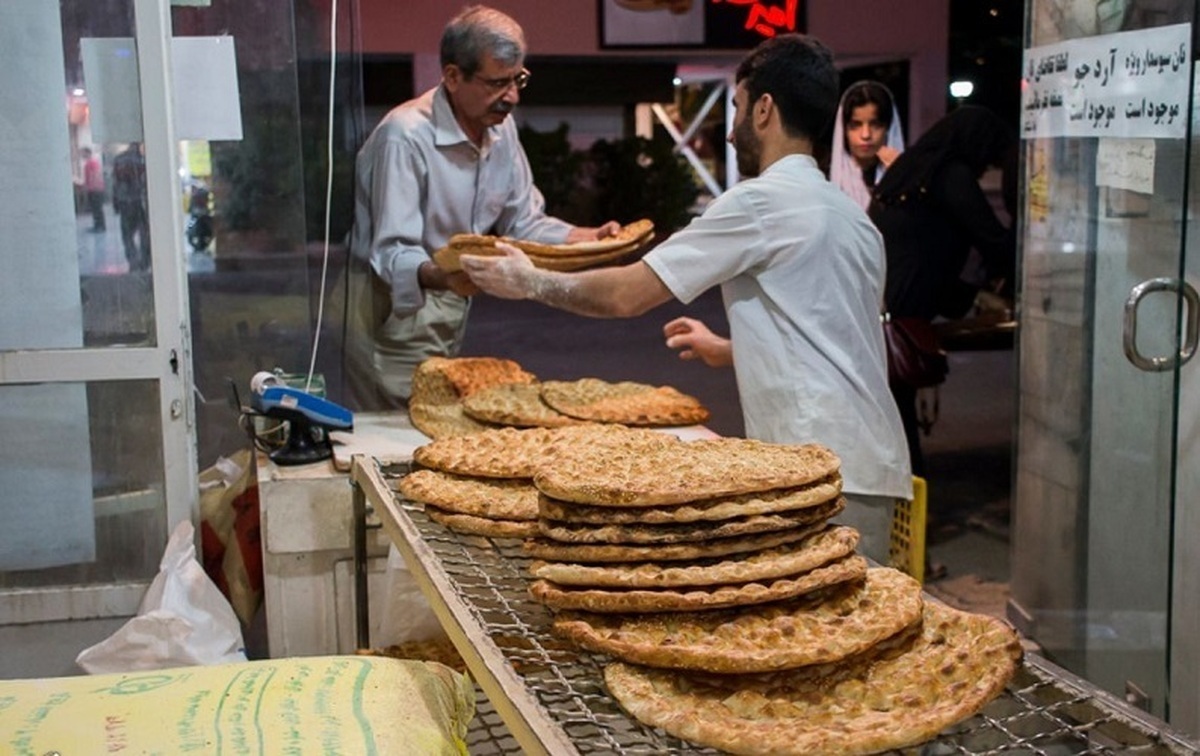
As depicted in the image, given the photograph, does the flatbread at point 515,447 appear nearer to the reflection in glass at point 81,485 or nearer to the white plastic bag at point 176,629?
the white plastic bag at point 176,629

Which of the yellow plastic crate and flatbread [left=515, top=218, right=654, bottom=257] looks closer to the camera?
the yellow plastic crate

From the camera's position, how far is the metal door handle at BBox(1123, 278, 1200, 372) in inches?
119

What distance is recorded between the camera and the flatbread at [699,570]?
4.87ft

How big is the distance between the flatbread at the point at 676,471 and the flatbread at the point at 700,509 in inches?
0.4

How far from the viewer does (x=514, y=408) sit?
2.79 m

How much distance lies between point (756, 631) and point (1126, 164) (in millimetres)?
Answer: 2276

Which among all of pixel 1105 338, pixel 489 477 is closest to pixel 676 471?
pixel 489 477

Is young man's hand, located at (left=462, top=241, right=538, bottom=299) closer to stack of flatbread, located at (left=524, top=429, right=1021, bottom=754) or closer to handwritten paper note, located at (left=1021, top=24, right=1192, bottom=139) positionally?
stack of flatbread, located at (left=524, top=429, right=1021, bottom=754)

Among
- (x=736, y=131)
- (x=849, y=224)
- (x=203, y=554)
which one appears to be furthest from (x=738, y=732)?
(x=203, y=554)

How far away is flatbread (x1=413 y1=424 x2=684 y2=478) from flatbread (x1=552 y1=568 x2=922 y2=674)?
18.7 inches

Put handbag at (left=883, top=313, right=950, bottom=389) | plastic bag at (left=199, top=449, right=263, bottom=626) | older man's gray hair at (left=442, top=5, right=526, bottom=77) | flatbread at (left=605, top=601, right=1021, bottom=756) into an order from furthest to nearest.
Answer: handbag at (left=883, top=313, right=950, bottom=389) → older man's gray hair at (left=442, top=5, right=526, bottom=77) → plastic bag at (left=199, top=449, right=263, bottom=626) → flatbread at (left=605, top=601, right=1021, bottom=756)

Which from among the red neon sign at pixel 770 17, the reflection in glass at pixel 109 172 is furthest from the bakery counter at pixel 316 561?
the red neon sign at pixel 770 17

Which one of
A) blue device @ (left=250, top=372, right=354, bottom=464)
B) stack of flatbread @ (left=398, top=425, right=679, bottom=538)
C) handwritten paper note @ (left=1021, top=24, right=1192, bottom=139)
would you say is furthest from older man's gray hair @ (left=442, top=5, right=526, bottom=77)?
stack of flatbread @ (left=398, top=425, right=679, bottom=538)

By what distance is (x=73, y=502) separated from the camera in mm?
2934
